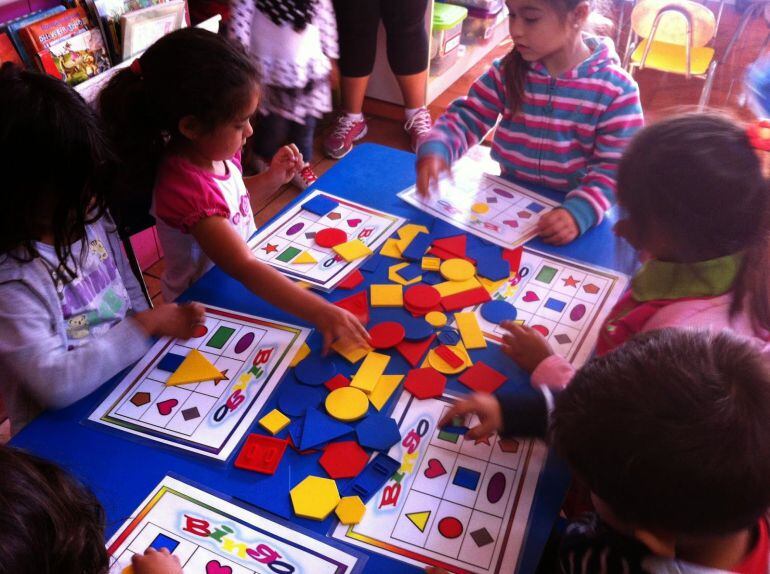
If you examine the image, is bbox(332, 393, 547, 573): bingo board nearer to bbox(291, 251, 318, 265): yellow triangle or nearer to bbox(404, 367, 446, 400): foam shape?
bbox(404, 367, 446, 400): foam shape

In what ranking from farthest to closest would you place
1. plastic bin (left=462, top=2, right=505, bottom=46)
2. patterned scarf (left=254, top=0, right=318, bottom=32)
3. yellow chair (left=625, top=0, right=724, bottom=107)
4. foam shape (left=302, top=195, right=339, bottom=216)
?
plastic bin (left=462, top=2, right=505, bottom=46) → yellow chair (left=625, top=0, right=724, bottom=107) → patterned scarf (left=254, top=0, right=318, bottom=32) → foam shape (left=302, top=195, right=339, bottom=216)

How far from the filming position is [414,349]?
905mm

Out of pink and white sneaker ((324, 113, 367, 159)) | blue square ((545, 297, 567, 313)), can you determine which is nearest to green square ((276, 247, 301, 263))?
blue square ((545, 297, 567, 313))

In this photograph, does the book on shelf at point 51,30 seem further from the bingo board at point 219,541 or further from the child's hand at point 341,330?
the bingo board at point 219,541

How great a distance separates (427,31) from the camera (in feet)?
8.76

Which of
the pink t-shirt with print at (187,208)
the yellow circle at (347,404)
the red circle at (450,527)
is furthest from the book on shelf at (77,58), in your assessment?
the red circle at (450,527)

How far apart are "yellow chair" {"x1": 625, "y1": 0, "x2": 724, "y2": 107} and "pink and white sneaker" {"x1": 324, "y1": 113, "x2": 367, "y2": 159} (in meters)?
1.18

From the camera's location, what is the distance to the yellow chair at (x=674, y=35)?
2365 millimetres

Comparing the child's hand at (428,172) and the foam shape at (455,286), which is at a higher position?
the child's hand at (428,172)

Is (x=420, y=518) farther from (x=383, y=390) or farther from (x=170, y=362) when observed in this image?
(x=170, y=362)

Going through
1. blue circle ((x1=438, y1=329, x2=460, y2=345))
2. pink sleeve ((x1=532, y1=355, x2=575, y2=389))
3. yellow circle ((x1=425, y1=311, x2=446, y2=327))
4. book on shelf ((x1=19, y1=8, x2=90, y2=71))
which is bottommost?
blue circle ((x1=438, y1=329, x2=460, y2=345))

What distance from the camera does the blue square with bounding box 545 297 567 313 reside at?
38.6 inches

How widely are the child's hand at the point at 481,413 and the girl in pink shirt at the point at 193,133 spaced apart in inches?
10.0

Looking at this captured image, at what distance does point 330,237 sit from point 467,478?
0.52 meters
